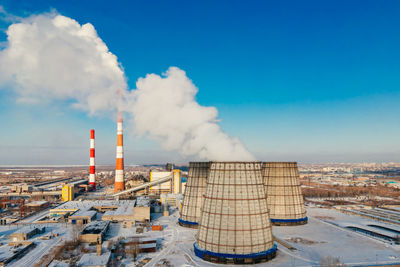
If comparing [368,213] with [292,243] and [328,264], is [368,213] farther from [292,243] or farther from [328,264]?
[328,264]

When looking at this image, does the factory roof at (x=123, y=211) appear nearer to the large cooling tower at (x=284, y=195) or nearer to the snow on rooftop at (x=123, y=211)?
the snow on rooftop at (x=123, y=211)

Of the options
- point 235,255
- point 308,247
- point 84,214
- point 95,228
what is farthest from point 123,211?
point 308,247

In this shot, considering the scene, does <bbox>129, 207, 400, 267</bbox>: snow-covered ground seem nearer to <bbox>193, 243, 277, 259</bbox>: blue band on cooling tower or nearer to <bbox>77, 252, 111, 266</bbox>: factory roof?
<bbox>193, 243, 277, 259</bbox>: blue band on cooling tower

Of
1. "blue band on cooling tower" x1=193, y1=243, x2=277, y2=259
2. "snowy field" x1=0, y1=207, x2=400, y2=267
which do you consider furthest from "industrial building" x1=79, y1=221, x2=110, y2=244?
"blue band on cooling tower" x1=193, y1=243, x2=277, y2=259

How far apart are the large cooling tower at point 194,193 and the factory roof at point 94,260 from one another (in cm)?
Result: 2086

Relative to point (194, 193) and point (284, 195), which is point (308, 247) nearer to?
point (284, 195)

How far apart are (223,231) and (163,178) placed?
200 ft

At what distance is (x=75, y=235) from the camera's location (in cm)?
4766

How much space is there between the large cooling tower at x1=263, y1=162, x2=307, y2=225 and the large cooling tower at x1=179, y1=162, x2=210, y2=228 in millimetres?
14357

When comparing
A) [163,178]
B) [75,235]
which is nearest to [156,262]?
[75,235]

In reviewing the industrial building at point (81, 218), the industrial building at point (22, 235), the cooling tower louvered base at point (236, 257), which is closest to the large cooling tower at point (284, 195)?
the cooling tower louvered base at point (236, 257)

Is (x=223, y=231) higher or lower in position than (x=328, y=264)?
higher

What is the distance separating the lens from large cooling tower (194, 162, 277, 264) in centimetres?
3481

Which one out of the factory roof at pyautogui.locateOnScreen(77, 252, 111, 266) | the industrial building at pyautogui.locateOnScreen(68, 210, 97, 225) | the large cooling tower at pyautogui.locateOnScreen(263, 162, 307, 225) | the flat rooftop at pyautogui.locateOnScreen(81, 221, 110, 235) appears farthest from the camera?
the industrial building at pyautogui.locateOnScreen(68, 210, 97, 225)
